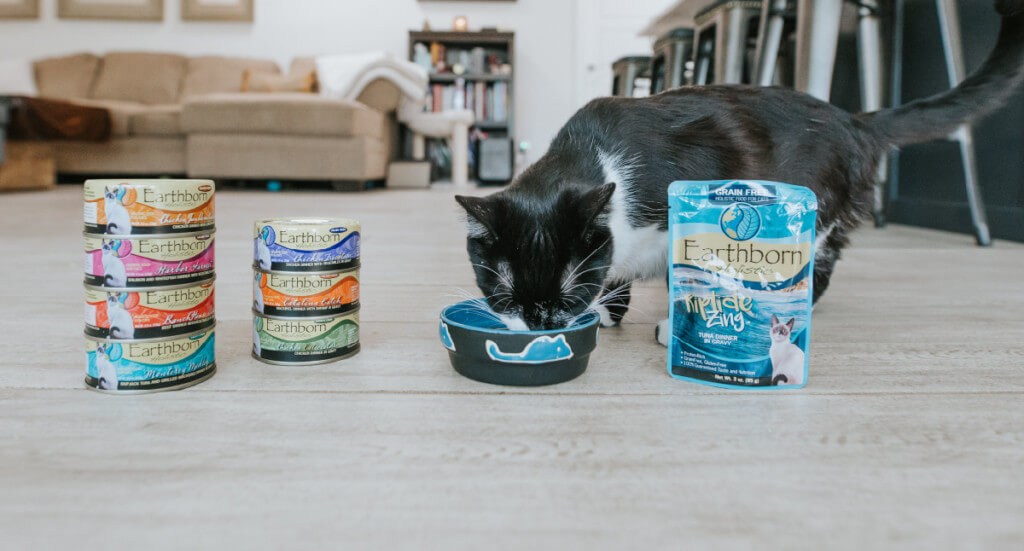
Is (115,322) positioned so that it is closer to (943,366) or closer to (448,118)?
(943,366)

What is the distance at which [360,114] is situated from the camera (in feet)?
14.0

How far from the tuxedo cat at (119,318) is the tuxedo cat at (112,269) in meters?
0.01

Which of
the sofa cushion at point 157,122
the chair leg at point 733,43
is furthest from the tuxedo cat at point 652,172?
the sofa cushion at point 157,122

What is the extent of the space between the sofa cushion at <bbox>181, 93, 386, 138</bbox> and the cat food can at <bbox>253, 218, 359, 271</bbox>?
3.59 m

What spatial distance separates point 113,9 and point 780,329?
659cm

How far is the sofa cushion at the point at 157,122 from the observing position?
4562 millimetres

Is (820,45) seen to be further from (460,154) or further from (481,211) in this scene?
(460,154)

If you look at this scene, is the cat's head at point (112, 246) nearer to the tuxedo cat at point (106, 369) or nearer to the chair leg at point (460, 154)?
the tuxedo cat at point (106, 369)

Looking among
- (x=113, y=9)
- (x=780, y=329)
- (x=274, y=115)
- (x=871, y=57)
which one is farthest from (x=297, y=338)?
(x=113, y=9)

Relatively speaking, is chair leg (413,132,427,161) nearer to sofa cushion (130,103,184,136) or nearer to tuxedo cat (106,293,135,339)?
sofa cushion (130,103,184,136)

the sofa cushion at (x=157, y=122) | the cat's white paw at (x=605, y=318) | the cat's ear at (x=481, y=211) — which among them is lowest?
the cat's white paw at (x=605, y=318)

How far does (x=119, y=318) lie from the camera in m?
0.66

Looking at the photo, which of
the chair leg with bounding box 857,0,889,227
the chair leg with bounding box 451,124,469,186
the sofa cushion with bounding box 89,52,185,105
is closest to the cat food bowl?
the chair leg with bounding box 857,0,889,227

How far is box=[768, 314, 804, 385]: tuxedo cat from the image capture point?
0.73 meters
